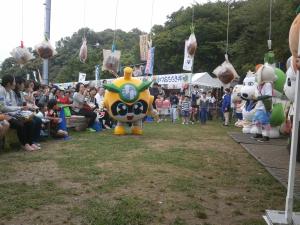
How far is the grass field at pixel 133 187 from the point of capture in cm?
428

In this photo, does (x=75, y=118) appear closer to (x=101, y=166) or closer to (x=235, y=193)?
(x=101, y=166)

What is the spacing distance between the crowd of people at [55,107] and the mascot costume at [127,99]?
1407mm

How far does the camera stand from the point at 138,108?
11.1 metres

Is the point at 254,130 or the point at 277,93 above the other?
the point at 277,93

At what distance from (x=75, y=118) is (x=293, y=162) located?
8.79m

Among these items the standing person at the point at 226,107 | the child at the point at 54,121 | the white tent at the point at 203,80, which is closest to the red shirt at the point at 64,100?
the child at the point at 54,121

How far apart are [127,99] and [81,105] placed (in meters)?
2.17

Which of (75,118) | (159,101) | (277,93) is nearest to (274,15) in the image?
(159,101)

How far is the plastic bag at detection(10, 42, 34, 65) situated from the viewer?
44.5 feet

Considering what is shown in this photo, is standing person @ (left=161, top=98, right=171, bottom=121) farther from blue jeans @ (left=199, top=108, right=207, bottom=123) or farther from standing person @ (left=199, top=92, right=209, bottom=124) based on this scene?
blue jeans @ (left=199, top=108, right=207, bottom=123)

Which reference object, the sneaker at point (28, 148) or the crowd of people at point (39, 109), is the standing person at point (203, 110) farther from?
the sneaker at point (28, 148)

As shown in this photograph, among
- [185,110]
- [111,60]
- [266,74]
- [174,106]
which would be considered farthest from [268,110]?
[174,106]

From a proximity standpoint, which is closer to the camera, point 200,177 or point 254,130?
point 200,177

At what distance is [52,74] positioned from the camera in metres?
67.2
